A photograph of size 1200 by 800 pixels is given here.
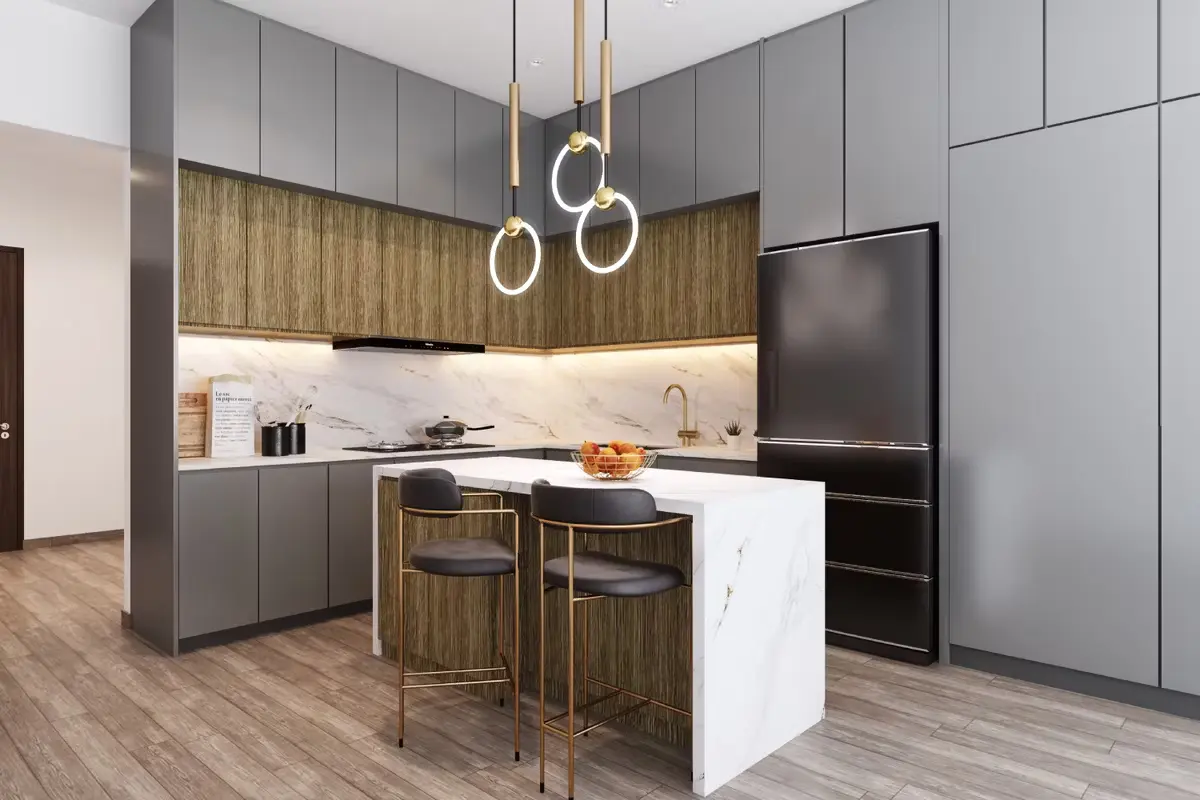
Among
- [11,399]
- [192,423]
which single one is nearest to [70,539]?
[11,399]

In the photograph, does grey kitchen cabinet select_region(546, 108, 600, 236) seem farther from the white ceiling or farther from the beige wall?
the beige wall

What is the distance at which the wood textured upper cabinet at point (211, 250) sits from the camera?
3.83 m

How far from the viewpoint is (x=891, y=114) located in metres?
3.67

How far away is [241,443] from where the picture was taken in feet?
13.6

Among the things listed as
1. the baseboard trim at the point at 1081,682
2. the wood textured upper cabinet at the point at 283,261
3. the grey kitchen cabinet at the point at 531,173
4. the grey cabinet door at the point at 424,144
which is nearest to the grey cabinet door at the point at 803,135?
the grey kitchen cabinet at the point at 531,173

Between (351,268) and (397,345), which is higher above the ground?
(351,268)

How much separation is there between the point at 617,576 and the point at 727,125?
2911 millimetres

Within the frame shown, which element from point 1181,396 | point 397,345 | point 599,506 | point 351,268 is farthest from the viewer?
point 397,345

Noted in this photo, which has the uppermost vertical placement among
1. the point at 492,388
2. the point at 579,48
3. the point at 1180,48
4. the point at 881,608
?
the point at 1180,48

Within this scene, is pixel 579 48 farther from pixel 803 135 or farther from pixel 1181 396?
pixel 1181 396

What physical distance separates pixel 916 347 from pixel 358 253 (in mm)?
3058

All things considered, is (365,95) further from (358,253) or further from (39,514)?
(39,514)

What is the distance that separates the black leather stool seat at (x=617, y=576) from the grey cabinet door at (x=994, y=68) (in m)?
2.40

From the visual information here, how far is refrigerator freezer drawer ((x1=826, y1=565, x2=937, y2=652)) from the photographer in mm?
3494
